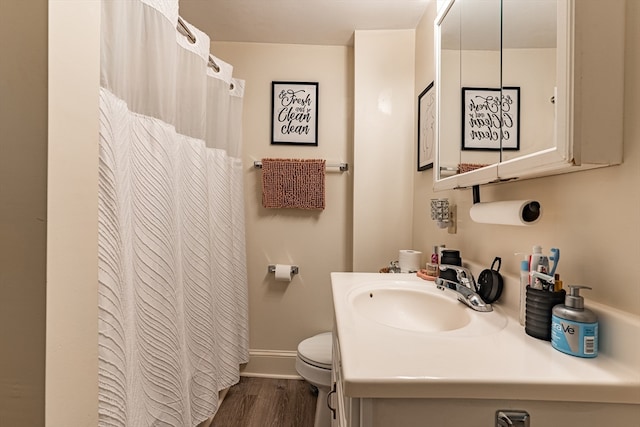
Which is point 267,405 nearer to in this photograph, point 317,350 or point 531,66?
point 317,350

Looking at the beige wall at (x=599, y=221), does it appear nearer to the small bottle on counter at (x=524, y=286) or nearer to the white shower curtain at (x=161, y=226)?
the small bottle on counter at (x=524, y=286)

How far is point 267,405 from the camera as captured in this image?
1.90 m

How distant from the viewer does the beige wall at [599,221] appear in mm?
609

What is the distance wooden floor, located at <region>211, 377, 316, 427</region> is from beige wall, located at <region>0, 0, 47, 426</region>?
1420mm

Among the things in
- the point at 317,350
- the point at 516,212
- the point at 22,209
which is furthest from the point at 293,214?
the point at 22,209

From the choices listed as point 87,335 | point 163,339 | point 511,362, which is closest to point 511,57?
point 511,362

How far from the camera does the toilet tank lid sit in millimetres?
1638

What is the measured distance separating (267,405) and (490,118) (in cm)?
181

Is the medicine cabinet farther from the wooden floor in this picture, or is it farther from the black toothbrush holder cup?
the wooden floor

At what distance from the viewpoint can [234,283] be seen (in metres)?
1.87

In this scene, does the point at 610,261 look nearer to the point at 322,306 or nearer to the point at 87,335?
the point at 87,335

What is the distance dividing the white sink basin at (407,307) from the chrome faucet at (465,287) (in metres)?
0.03

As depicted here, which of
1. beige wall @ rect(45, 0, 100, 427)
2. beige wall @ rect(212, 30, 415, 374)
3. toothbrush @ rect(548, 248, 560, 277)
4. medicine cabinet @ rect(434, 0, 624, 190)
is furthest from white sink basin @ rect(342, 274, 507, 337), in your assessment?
beige wall @ rect(212, 30, 415, 374)

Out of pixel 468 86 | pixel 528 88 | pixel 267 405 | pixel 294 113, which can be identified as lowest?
pixel 267 405
